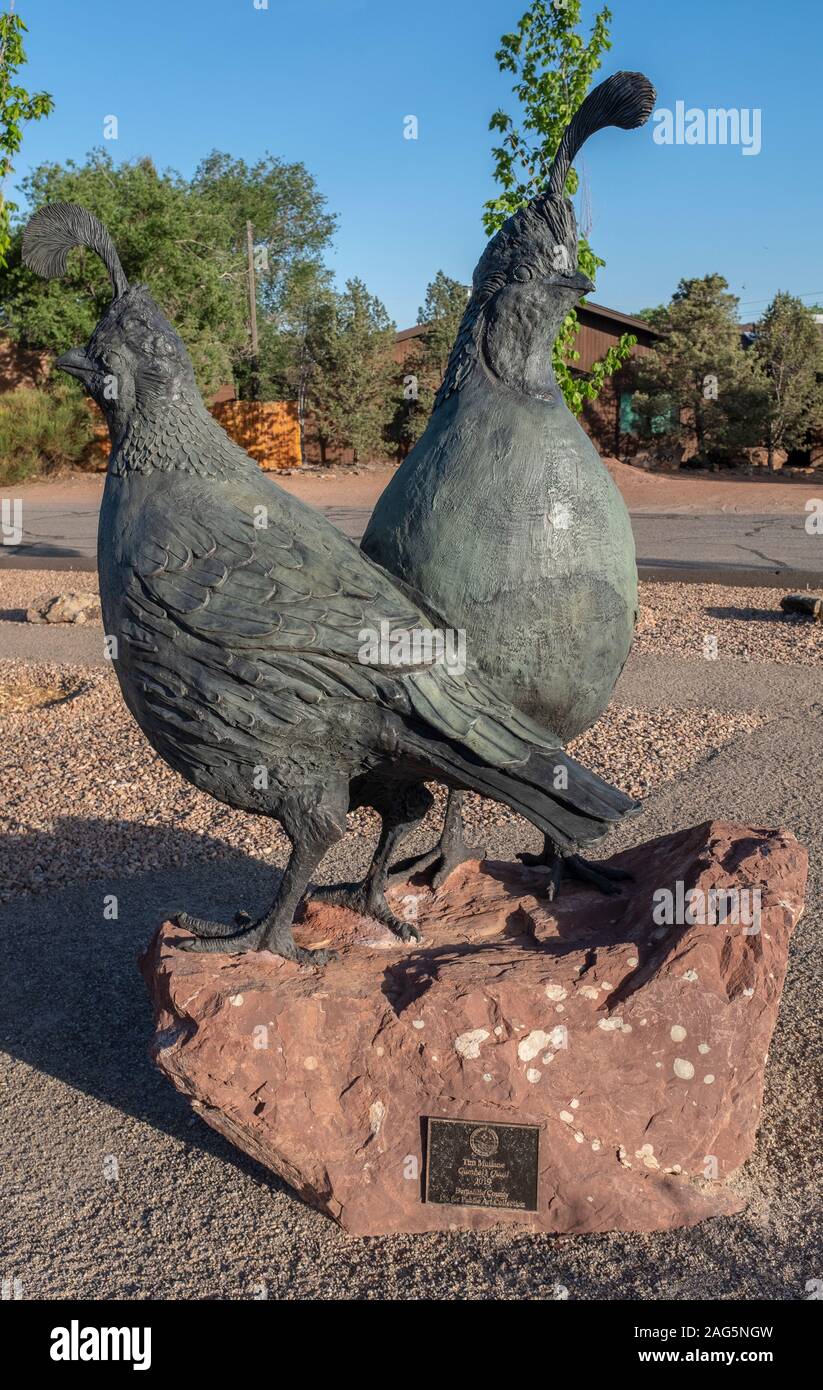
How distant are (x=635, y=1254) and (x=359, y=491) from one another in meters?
23.0

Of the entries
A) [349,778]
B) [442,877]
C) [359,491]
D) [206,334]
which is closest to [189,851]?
[442,877]

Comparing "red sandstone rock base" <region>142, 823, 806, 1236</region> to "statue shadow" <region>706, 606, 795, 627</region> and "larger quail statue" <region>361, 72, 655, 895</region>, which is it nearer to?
"larger quail statue" <region>361, 72, 655, 895</region>

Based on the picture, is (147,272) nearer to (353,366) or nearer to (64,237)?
(353,366)

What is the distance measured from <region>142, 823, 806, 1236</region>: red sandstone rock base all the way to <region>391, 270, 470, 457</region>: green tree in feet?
86.0

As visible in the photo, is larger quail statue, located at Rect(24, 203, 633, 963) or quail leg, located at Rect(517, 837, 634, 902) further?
quail leg, located at Rect(517, 837, 634, 902)

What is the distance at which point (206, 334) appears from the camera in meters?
25.0

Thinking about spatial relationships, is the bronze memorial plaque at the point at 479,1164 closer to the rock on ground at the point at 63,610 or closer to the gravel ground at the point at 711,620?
the gravel ground at the point at 711,620

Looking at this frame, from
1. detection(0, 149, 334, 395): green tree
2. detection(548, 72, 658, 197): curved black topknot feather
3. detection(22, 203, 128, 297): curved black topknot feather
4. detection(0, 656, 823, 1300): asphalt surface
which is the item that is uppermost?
detection(0, 149, 334, 395): green tree

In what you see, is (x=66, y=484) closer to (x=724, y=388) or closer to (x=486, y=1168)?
(x=724, y=388)

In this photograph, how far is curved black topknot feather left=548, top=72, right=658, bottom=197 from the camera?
9.56ft

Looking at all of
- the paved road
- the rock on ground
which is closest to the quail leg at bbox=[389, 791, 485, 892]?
the rock on ground

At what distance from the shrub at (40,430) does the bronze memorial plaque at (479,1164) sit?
2587 cm

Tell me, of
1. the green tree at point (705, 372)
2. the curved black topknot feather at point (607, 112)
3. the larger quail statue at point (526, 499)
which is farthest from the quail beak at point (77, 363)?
the green tree at point (705, 372)

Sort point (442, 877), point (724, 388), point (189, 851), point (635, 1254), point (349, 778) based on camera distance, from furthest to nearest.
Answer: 1. point (724, 388)
2. point (189, 851)
3. point (442, 877)
4. point (349, 778)
5. point (635, 1254)
